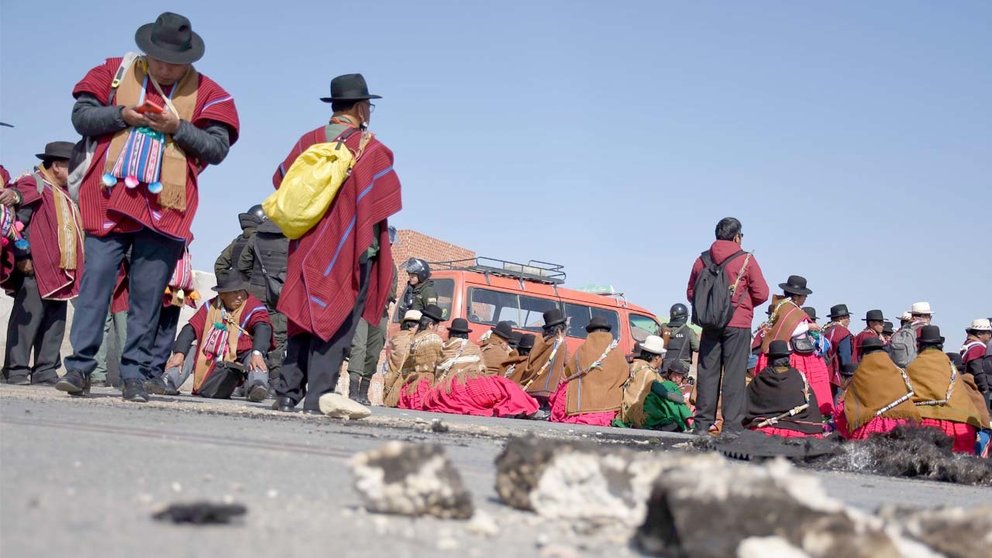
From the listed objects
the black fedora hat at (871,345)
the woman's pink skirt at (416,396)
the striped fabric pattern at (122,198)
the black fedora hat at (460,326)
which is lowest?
the woman's pink skirt at (416,396)

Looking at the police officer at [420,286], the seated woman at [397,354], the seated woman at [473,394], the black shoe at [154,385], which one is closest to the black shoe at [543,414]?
the seated woman at [473,394]

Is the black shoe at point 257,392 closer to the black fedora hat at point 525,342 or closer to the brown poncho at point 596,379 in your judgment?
the brown poncho at point 596,379

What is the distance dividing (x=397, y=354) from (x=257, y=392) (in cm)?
459

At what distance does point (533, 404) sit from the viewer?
40.8ft


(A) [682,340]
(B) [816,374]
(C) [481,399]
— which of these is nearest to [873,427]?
(B) [816,374]

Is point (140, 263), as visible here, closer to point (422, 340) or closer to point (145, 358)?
point (145, 358)

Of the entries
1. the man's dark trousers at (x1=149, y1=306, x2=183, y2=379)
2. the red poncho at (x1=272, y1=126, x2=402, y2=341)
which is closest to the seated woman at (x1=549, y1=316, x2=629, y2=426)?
the man's dark trousers at (x1=149, y1=306, x2=183, y2=379)

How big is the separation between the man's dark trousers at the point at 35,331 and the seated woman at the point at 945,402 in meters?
7.49

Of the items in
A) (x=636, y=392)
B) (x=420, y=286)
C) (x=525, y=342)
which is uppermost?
(x=420, y=286)

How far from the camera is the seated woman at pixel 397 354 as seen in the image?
13.0 m

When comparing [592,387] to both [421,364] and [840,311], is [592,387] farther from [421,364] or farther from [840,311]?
[840,311]

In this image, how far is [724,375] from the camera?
9836 millimetres

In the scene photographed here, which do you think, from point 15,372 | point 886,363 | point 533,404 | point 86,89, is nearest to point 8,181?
point 15,372

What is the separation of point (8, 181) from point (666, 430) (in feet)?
23.5
